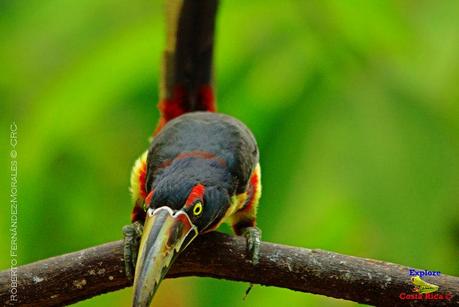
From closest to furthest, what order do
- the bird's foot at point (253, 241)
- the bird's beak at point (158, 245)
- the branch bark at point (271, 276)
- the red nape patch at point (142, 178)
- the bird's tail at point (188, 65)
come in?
the bird's beak at point (158, 245)
the branch bark at point (271, 276)
the bird's foot at point (253, 241)
the red nape patch at point (142, 178)
the bird's tail at point (188, 65)

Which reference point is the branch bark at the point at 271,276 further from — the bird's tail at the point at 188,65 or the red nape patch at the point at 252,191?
the bird's tail at the point at 188,65

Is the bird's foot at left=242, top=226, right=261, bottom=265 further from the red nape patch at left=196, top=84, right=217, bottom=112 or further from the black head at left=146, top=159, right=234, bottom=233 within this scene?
the red nape patch at left=196, top=84, right=217, bottom=112

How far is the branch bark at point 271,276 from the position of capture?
2703mm

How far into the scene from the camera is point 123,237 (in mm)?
3105

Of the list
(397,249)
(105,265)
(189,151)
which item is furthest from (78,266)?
(397,249)

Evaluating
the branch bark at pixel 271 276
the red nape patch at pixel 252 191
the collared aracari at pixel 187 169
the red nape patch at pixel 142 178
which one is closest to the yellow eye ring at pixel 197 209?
the collared aracari at pixel 187 169

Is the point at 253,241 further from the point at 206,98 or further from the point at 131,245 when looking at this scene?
the point at 206,98

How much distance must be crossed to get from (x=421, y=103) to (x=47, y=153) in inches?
50.6

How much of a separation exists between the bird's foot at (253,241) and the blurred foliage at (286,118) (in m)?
0.07

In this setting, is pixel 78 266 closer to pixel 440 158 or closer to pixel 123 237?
pixel 123 237

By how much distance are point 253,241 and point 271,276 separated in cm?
22

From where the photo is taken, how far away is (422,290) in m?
2.66

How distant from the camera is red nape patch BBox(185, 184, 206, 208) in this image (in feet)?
9.47

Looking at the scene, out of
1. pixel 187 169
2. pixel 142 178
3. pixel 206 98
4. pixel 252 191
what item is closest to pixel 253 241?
pixel 187 169
